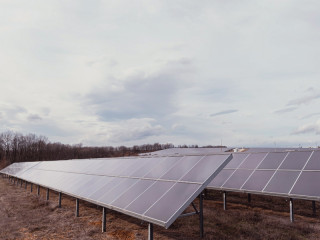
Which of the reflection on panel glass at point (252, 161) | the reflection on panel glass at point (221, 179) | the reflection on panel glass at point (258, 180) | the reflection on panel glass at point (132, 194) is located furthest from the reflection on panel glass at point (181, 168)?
the reflection on panel glass at point (252, 161)

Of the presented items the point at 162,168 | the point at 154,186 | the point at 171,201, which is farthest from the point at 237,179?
the point at 171,201

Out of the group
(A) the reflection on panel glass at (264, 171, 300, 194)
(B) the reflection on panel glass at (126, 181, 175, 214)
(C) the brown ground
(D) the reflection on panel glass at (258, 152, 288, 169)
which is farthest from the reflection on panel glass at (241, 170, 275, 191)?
(B) the reflection on panel glass at (126, 181, 175, 214)

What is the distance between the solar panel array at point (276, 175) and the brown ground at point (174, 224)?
5.59ft

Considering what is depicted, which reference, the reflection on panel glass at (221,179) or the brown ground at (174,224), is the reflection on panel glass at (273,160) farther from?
the brown ground at (174,224)

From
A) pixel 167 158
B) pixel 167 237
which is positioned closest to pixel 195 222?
pixel 167 237

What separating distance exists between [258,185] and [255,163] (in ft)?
12.1

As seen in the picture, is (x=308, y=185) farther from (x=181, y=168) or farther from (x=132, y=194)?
(x=132, y=194)

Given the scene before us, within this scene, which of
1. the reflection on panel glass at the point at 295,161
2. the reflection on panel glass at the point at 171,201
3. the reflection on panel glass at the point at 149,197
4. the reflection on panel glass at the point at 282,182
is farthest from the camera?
the reflection on panel glass at the point at 295,161

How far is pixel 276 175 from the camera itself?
16406 millimetres

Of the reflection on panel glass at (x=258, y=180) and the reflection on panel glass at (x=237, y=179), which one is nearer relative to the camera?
the reflection on panel glass at (x=258, y=180)

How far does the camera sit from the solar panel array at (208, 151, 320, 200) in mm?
14141

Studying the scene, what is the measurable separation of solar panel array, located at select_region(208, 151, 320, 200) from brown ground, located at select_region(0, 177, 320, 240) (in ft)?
5.59

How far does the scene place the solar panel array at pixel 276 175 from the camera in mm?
14141

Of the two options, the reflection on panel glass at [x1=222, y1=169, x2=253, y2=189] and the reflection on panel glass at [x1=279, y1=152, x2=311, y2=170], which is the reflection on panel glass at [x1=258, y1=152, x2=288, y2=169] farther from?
the reflection on panel glass at [x1=222, y1=169, x2=253, y2=189]
